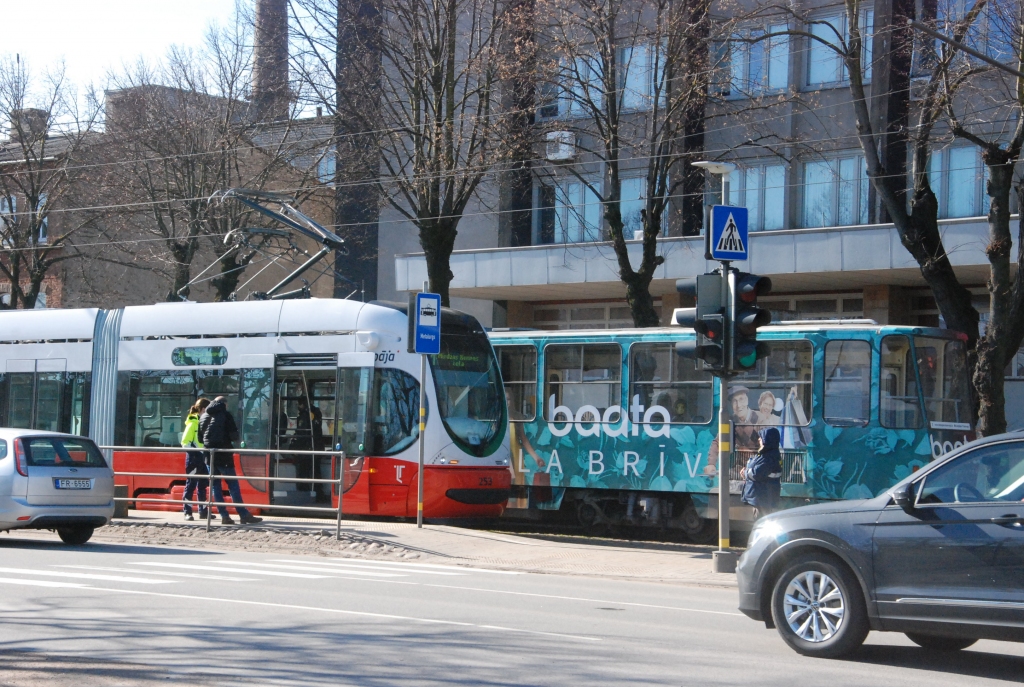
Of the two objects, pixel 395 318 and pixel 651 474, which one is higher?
pixel 395 318

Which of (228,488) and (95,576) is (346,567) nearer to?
(95,576)

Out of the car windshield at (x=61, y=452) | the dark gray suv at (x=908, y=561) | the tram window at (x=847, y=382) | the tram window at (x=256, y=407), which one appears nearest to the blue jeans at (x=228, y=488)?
the tram window at (x=256, y=407)

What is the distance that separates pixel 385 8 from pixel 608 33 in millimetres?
4790

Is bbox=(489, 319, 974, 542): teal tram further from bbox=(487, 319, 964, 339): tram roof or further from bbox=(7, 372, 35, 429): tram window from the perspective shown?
bbox=(7, 372, 35, 429): tram window

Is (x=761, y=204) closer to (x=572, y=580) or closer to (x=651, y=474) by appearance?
(x=651, y=474)

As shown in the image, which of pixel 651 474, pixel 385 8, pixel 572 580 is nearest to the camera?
pixel 572 580

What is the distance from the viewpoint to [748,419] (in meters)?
18.9

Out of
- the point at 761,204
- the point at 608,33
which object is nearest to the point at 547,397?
the point at 608,33

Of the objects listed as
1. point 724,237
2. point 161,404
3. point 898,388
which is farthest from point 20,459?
point 898,388

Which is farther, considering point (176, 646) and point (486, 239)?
point (486, 239)

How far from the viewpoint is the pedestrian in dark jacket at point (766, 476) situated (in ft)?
54.9

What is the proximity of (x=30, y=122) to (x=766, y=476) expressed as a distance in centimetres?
2765

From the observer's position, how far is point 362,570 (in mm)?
14641

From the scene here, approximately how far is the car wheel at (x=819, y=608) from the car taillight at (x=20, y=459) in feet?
34.3
